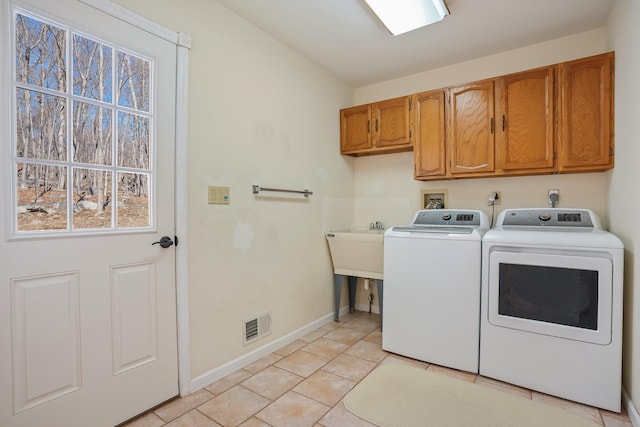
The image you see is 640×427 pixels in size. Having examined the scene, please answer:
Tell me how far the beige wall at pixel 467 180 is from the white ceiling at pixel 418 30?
88 mm

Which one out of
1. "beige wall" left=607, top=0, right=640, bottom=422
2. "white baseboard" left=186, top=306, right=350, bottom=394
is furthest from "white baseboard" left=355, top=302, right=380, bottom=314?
"beige wall" left=607, top=0, right=640, bottom=422

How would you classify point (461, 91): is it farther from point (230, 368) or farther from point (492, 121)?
point (230, 368)

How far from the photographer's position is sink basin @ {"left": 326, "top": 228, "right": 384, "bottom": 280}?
9.12 ft

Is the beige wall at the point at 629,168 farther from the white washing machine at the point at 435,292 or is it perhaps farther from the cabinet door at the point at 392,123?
the cabinet door at the point at 392,123

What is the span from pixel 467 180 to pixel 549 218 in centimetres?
76

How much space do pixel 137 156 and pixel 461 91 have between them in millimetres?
2396

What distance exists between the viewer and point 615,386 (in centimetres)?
170

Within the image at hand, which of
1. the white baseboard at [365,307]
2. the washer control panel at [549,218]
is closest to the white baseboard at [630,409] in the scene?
the washer control panel at [549,218]

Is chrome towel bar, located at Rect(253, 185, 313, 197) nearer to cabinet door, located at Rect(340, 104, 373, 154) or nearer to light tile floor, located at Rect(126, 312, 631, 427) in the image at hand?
cabinet door, located at Rect(340, 104, 373, 154)

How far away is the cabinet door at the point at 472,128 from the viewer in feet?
8.11

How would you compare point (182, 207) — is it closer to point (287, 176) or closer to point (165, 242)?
point (165, 242)

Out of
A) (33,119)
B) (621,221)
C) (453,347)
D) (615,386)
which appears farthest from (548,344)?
(33,119)

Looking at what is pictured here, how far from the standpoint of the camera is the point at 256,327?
2.33 metres

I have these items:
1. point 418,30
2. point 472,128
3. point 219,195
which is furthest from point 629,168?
point 219,195
